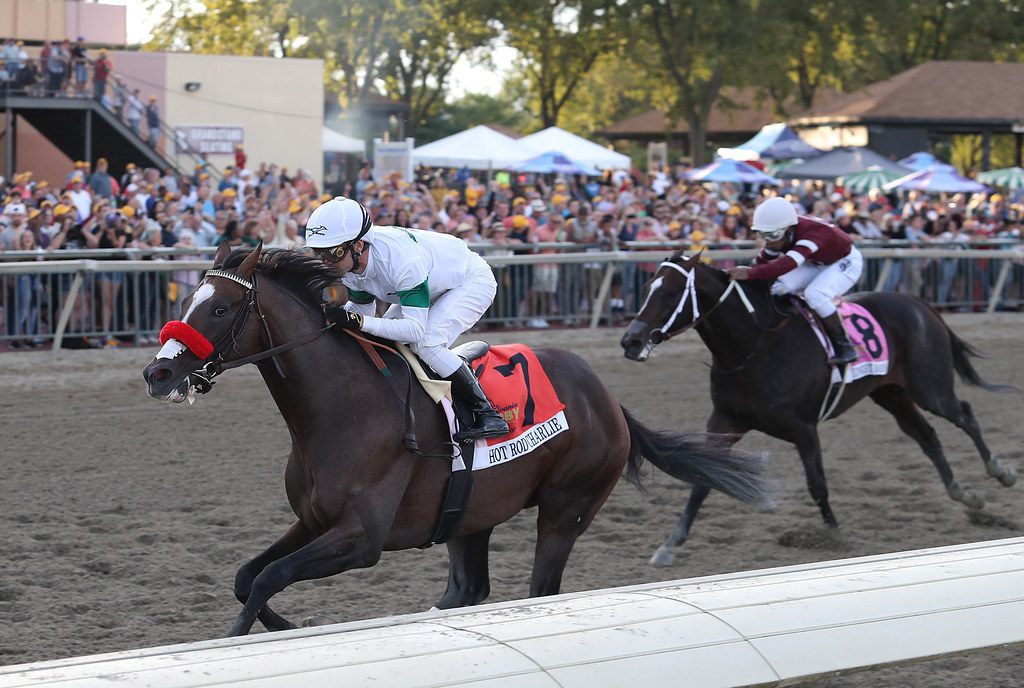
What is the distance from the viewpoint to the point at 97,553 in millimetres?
6324

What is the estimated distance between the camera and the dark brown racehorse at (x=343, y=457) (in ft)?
15.1

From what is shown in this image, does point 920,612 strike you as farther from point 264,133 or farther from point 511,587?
point 264,133

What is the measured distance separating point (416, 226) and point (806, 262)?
266 inches

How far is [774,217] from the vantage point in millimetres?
7777

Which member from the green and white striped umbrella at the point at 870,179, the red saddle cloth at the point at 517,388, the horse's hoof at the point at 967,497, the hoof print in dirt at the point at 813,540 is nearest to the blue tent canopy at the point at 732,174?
the green and white striped umbrella at the point at 870,179

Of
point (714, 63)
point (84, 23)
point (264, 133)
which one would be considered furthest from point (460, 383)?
point (714, 63)

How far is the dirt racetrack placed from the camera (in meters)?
5.52

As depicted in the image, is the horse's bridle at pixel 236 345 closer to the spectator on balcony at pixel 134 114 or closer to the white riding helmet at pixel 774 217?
the white riding helmet at pixel 774 217

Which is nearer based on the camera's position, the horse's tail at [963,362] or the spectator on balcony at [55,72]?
the horse's tail at [963,362]

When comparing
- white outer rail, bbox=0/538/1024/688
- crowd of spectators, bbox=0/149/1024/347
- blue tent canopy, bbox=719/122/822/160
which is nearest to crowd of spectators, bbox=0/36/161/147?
crowd of spectators, bbox=0/149/1024/347

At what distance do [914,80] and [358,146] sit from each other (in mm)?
17289

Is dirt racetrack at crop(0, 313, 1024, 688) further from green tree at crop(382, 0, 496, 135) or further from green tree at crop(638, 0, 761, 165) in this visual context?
green tree at crop(382, 0, 496, 135)

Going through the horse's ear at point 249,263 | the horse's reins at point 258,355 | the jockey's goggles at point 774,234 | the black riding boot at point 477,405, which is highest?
the jockey's goggles at point 774,234

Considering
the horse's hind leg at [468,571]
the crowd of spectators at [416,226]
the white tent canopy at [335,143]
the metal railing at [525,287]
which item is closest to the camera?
the horse's hind leg at [468,571]
